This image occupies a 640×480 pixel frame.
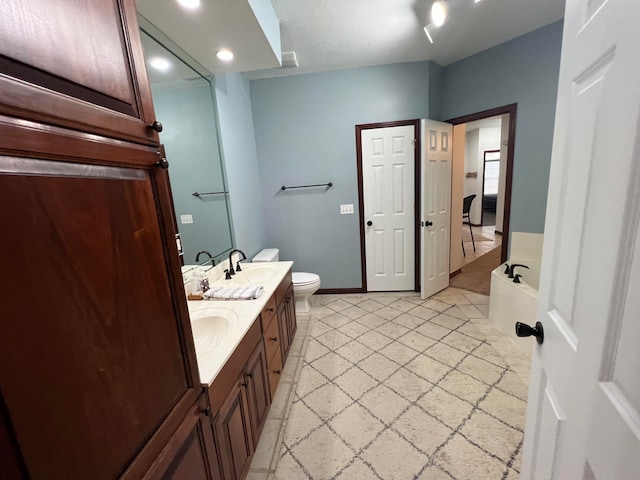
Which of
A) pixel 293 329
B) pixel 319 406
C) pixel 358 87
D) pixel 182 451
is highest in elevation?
pixel 358 87

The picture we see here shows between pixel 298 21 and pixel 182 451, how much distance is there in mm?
2599

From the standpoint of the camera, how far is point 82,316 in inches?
19.7

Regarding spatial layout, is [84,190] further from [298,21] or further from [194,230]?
[298,21]

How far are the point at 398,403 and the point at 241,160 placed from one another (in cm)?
243

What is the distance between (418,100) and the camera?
2.92 m

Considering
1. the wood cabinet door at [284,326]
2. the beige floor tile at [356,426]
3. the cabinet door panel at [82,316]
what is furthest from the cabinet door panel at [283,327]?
the cabinet door panel at [82,316]

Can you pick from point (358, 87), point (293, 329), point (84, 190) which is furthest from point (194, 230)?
point (358, 87)

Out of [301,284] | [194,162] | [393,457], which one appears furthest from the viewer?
[301,284]

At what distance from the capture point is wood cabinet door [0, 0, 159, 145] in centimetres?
41

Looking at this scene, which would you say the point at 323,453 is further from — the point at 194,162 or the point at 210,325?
the point at 194,162

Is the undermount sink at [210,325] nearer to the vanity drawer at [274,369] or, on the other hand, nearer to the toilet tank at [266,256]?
the vanity drawer at [274,369]

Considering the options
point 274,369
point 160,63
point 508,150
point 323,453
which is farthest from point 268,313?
point 508,150

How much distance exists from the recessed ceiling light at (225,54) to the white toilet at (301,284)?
169 centimetres

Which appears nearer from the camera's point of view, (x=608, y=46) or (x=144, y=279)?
(x=608, y=46)
